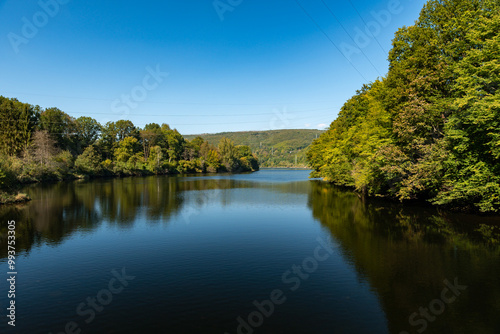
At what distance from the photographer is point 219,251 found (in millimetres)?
16531

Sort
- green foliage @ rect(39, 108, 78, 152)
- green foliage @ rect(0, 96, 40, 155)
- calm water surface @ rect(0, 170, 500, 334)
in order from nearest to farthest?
calm water surface @ rect(0, 170, 500, 334)
green foliage @ rect(0, 96, 40, 155)
green foliage @ rect(39, 108, 78, 152)

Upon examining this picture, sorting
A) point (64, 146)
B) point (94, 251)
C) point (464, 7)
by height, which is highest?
point (464, 7)

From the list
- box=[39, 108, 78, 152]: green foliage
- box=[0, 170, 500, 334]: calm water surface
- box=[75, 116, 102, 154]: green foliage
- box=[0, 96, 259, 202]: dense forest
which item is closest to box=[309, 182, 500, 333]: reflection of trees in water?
box=[0, 170, 500, 334]: calm water surface

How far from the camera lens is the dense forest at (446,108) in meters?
20.5

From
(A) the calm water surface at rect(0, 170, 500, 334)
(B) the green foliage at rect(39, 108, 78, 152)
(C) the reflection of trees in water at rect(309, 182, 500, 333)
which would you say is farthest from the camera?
(B) the green foliage at rect(39, 108, 78, 152)

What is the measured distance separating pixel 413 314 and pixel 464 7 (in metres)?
27.5

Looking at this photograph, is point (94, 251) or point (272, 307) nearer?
point (272, 307)

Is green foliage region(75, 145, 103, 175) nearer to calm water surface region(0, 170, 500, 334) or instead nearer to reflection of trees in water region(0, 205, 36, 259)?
reflection of trees in water region(0, 205, 36, 259)

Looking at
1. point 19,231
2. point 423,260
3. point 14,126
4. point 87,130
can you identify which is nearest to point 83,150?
point 87,130

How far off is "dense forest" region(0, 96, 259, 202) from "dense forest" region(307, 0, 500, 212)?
41.9 meters

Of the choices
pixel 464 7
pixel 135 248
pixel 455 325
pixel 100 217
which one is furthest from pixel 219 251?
pixel 464 7

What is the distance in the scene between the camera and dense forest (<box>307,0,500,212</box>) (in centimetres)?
2048

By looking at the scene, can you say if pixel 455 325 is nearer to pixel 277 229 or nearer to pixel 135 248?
pixel 277 229

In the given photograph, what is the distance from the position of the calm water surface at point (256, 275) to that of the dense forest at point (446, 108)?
332cm
